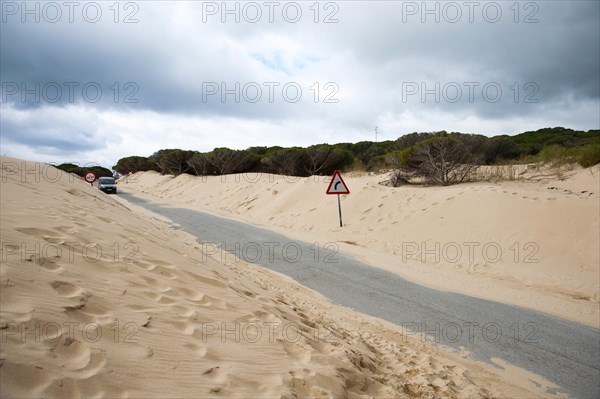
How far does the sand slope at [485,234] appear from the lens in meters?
6.89

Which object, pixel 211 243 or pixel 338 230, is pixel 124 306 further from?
pixel 338 230

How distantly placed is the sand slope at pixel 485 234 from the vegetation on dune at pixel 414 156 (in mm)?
2630

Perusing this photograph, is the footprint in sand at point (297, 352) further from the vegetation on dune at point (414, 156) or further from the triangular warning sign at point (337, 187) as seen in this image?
the vegetation on dune at point (414, 156)

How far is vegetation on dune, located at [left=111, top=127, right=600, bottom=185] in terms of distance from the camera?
55.8ft

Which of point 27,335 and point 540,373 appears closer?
point 27,335

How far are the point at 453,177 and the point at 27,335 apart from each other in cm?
1817

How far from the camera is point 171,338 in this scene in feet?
9.48

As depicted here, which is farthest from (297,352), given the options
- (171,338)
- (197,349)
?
(171,338)

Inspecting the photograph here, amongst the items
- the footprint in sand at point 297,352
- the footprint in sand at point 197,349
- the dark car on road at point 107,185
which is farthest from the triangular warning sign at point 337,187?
the dark car on road at point 107,185

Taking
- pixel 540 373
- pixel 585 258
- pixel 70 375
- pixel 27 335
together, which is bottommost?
pixel 540 373

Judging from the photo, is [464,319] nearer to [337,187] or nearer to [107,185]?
[337,187]

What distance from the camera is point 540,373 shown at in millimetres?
3910

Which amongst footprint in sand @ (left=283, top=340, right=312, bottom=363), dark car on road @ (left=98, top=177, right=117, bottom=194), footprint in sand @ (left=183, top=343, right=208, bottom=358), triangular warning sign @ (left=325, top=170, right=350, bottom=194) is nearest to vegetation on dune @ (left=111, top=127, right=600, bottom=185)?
triangular warning sign @ (left=325, top=170, right=350, bottom=194)

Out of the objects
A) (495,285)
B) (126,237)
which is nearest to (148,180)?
(126,237)
